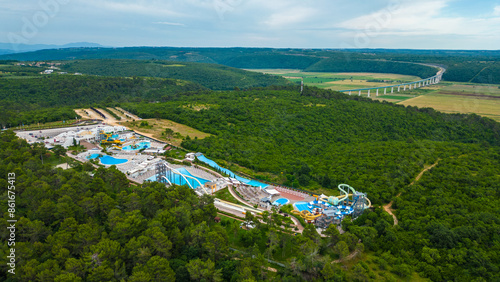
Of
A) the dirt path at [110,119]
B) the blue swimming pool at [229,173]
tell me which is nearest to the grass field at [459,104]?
the blue swimming pool at [229,173]

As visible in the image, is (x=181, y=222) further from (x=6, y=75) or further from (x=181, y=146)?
(x=6, y=75)

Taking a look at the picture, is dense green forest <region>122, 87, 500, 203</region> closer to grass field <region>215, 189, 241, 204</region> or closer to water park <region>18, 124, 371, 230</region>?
water park <region>18, 124, 371, 230</region>

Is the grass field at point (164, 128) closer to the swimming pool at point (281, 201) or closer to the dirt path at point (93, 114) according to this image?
the dirt path at point (93, 114)

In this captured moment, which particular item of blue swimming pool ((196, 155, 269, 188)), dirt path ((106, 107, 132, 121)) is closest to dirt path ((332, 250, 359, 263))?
blue swimming pool ((196, 155, 269, 188))

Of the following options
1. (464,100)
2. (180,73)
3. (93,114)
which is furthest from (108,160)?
(180,73)

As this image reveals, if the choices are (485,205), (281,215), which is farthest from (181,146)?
(485,205)
